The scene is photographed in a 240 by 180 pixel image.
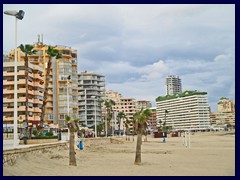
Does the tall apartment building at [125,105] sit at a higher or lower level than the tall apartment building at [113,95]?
lower

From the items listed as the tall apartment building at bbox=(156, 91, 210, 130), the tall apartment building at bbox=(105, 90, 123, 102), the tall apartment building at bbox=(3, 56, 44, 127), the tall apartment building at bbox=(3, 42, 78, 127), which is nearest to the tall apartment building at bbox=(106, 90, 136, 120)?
the tall apartment building at bbox=(105, 90, 123, 102)

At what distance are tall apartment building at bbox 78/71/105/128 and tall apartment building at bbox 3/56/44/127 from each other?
44.4 metres

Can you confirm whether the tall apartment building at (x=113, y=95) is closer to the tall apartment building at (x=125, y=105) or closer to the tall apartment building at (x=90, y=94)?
the tall apartment building at (x=125, y=105)

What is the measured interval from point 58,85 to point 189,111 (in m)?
107

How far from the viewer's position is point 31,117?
64.8m

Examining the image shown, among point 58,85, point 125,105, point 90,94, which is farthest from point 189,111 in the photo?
point 58,85

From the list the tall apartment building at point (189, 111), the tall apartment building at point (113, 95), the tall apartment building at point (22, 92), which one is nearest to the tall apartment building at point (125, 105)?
the tall apartment building at point (113, 95)

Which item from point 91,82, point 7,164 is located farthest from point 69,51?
point 7,164

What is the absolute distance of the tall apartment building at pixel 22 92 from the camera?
62688 millimetres

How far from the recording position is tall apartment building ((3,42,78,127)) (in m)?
81.8

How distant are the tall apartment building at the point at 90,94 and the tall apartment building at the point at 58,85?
24.6m

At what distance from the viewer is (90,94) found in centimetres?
11656
